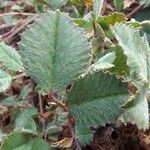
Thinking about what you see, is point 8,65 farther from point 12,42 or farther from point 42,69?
point 12,42

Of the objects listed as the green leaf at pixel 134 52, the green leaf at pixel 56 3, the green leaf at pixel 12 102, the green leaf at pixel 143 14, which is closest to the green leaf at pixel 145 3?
the green leaf at pixel 143 14

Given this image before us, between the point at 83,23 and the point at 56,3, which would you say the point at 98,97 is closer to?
the point at 83,23

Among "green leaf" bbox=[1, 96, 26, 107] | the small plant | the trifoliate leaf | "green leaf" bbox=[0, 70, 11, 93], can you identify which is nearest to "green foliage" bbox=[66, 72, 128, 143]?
the small plant

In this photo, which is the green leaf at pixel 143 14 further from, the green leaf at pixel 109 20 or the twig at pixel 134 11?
the green leaf at pixel 109 20

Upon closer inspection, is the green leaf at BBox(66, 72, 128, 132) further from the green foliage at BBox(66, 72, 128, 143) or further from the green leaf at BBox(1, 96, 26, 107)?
the green leaf at BBox(1, 96, 26, 107)

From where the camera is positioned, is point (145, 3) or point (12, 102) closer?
point (12, 102)

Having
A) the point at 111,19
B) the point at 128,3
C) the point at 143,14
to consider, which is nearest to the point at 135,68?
the point at 111,19
